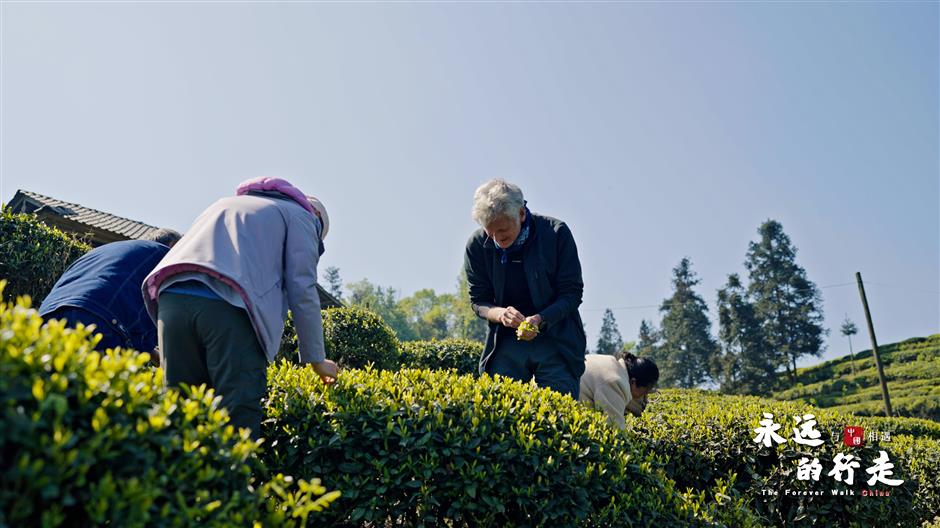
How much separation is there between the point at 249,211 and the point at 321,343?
63cm

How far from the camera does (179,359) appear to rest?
257cm

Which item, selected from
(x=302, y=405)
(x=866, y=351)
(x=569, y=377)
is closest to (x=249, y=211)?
(x=302, y=405)

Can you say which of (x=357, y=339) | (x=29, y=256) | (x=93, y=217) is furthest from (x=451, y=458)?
(x=93, y=217)

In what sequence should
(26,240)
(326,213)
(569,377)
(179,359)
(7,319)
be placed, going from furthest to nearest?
(26,240), (569,377), (326,213), (179,359), (7,319)

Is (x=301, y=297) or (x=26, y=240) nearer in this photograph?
(x=301, y=297)

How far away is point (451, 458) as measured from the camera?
2.70m

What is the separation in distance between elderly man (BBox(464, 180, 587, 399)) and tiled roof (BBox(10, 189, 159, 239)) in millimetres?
11892

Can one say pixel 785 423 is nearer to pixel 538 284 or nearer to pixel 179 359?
pixel 538 284

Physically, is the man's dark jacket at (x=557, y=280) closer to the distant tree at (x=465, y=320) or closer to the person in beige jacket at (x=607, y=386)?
the person in beige jacket at (x=607, y=386)

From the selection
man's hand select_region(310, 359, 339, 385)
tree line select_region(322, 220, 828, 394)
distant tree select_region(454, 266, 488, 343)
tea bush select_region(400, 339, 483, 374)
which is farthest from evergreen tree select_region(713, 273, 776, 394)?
man's hand select_region(310, 359, 339, 385)

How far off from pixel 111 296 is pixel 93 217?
44.5 ft

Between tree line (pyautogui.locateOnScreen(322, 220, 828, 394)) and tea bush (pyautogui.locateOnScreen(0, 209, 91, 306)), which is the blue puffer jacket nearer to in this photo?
tea bush (pyautogui.locateOnScreen(0, 209, 91, 306))

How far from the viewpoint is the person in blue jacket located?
126 inches

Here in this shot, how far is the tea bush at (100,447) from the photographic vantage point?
1.34 metres
